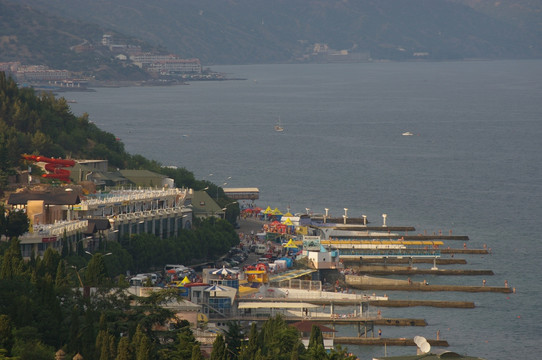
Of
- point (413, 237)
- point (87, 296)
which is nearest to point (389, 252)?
point (413, 237)

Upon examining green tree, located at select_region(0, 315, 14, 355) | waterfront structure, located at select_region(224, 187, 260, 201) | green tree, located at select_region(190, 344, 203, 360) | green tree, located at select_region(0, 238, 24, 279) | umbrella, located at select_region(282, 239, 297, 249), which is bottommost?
umbrella, located at select_region(282, 239, 297, 249)

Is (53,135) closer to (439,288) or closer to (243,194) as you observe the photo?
(243,194)

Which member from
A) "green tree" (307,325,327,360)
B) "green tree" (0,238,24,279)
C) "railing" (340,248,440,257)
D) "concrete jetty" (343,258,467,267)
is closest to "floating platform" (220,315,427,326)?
"green tree" (0,238,24,279)

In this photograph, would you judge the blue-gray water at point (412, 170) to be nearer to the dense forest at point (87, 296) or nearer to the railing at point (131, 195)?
the dense forest at point (87, 296)

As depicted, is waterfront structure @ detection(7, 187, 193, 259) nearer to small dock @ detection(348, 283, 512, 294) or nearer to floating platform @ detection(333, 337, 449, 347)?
small dock @ detection(348, 283, 512, 294)

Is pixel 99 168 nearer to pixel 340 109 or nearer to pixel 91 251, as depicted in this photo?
pixel 91 251

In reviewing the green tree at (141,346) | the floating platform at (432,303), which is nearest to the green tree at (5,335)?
the green tree at (141,346)
